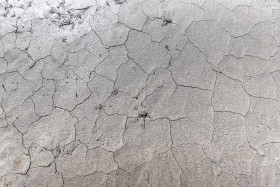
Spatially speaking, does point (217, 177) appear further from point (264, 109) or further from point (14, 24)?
point (14, 24)

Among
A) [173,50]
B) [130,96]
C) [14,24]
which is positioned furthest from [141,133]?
[14,24]

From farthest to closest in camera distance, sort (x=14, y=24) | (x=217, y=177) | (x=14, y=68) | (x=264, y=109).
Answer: (x=14, y=24)
(x=14, y=68)
(x=264, y=109)
(x=217, y=177)

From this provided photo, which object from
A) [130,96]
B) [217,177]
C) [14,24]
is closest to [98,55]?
[130,96]

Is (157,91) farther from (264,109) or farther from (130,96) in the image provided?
(264,109)

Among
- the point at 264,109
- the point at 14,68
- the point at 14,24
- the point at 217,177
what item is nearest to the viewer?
the point at 217,177

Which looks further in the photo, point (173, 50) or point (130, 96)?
point (173, 50)

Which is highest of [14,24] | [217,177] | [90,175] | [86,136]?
[14,24]

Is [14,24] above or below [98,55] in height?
above
